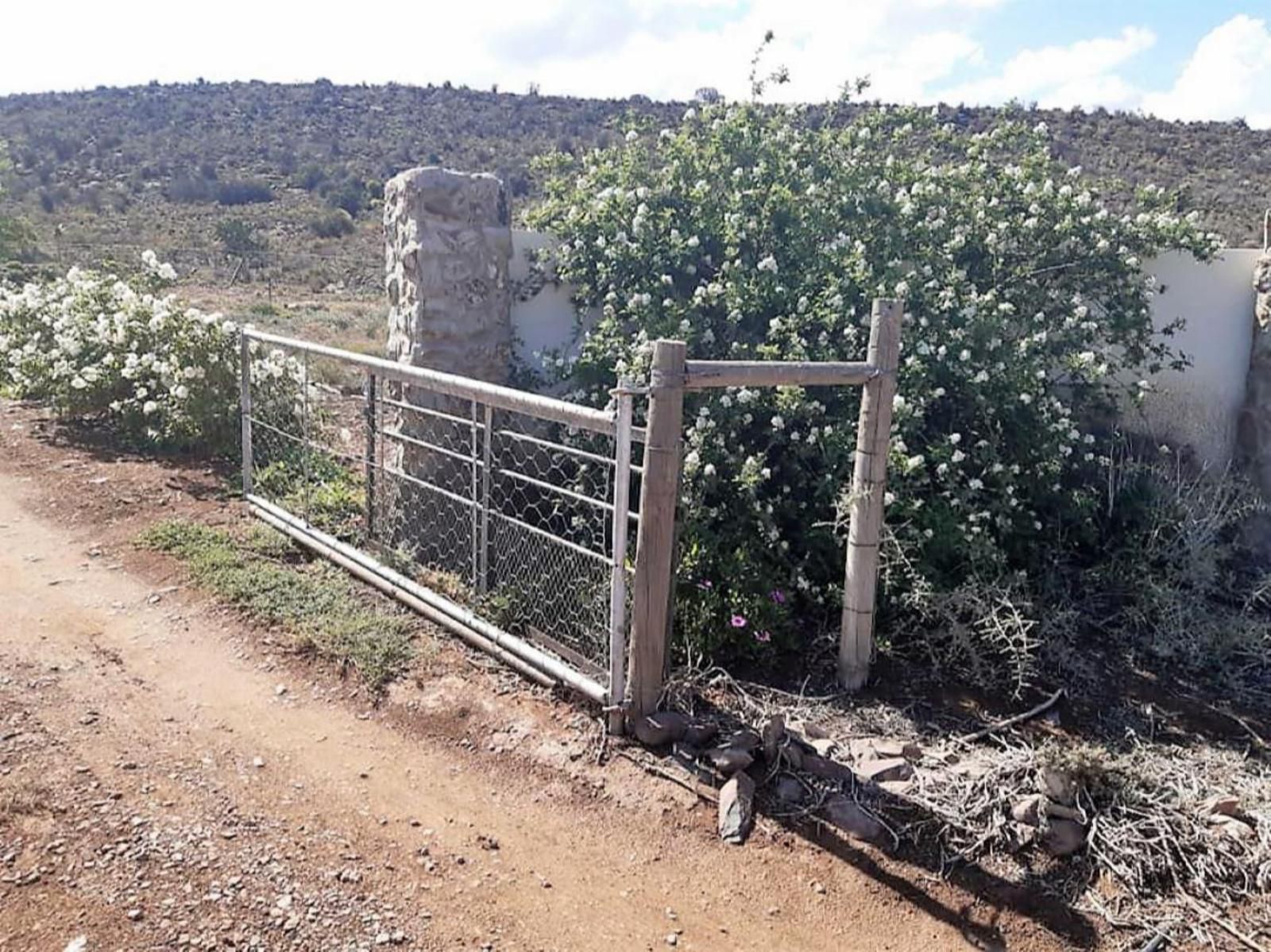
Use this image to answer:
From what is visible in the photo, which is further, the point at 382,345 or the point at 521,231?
the point at 382,345

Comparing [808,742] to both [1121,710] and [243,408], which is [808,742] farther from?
[243,408]

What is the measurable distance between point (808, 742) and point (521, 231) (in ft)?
13.7

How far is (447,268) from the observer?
593 cm

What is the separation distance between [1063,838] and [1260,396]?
4593 millimetres

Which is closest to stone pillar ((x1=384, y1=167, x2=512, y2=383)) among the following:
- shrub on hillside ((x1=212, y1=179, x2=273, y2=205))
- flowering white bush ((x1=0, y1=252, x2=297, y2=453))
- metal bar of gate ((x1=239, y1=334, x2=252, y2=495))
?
metal bar of gate ((x1=239, y1=334, x2=252, y2=495))

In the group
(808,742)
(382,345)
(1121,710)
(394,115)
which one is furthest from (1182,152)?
(394,115)

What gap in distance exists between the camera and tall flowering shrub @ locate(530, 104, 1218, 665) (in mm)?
5156

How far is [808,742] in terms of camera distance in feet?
12.8

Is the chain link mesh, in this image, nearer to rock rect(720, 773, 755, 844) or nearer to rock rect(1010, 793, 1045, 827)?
rock rect(720, 773, 755, 844)

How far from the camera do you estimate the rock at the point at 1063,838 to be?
11.2ft

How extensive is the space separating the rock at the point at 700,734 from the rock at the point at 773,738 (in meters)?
0.22

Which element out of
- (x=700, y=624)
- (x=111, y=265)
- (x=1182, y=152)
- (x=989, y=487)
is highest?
(x=1182, y=152)

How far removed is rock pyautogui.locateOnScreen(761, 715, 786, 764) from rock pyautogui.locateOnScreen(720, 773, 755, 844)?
0.13 metres

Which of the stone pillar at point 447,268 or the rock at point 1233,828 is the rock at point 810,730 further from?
the stone pillar at point 447,268
